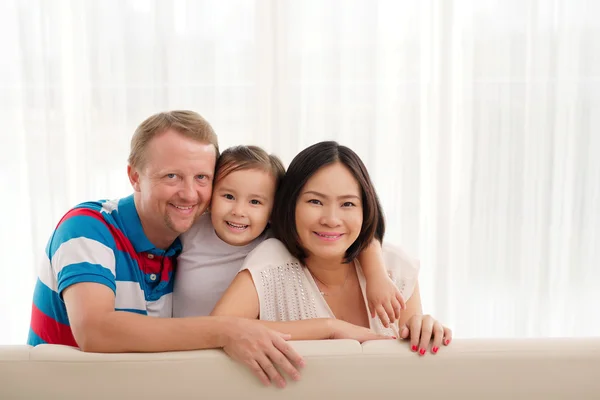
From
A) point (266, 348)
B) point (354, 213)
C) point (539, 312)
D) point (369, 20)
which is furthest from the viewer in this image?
point (539, 312)

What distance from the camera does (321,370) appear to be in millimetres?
1490

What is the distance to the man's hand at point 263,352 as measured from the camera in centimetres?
146

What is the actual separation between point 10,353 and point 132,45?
1.92m

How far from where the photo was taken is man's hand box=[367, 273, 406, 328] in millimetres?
1743

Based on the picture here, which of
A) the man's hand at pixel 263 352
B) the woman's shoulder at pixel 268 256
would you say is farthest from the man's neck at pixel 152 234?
the man's hand at pixel 263 352

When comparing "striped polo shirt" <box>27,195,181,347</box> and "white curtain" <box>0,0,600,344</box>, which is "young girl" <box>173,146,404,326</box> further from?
"white curtain" <box>0,0,600,344</box>

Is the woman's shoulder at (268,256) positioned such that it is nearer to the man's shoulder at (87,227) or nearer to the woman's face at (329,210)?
the woman's face at (329,210)

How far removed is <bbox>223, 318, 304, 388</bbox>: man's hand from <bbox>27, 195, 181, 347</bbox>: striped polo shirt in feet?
1.22

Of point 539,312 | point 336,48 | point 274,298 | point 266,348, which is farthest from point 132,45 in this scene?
point 539,312

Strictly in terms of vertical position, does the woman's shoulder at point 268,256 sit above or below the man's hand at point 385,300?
above

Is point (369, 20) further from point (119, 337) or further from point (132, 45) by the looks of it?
point (119, 337)

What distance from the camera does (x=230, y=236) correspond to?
1852 mm

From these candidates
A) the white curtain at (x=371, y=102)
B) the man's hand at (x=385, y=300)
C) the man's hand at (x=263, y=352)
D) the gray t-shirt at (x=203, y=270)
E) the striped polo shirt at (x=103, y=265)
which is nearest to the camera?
the man's hand at (x=263, y=352)

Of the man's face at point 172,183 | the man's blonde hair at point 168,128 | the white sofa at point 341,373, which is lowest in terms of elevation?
the white sofa at point 341,373
